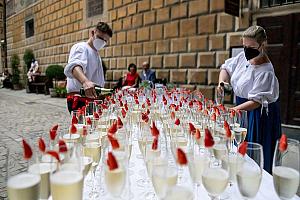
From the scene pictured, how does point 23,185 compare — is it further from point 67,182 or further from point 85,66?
point 85,66

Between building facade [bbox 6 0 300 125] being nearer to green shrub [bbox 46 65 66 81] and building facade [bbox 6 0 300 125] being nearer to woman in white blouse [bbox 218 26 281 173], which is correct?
green shrub [bbox 46 65 66 81]

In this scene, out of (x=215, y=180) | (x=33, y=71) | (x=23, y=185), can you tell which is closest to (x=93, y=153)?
(x=23, y=185)

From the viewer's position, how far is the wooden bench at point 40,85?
13.4m

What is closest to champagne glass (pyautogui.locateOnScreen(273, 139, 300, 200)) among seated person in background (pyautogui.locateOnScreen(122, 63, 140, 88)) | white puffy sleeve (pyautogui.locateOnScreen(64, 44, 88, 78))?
white puffy sleeve (pyautogui.locateOnScreen(64, 44, 88, 78))

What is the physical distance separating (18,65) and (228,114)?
18117 millimetres

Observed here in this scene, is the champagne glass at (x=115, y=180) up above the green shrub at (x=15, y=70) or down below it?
below

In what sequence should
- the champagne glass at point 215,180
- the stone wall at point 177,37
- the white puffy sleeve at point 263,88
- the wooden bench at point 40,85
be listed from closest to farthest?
the champagne glass at point 215,180 → the white puffy sleeve at point 263,88 → the stone wall at point 177,37 → the wooden bench at point 40,85

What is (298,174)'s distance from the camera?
0.96m

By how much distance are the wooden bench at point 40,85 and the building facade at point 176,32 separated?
1691 mm

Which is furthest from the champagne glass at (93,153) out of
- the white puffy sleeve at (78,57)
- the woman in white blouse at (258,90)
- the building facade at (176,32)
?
the building facade at (176,32)

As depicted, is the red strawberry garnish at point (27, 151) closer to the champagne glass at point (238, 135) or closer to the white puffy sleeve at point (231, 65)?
the champagne glass at point (238, 135)

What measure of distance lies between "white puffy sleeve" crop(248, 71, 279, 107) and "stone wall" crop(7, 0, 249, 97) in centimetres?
337

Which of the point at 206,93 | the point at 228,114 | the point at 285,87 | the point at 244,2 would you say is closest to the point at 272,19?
the point at 244,2

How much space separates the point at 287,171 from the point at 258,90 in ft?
5.21
